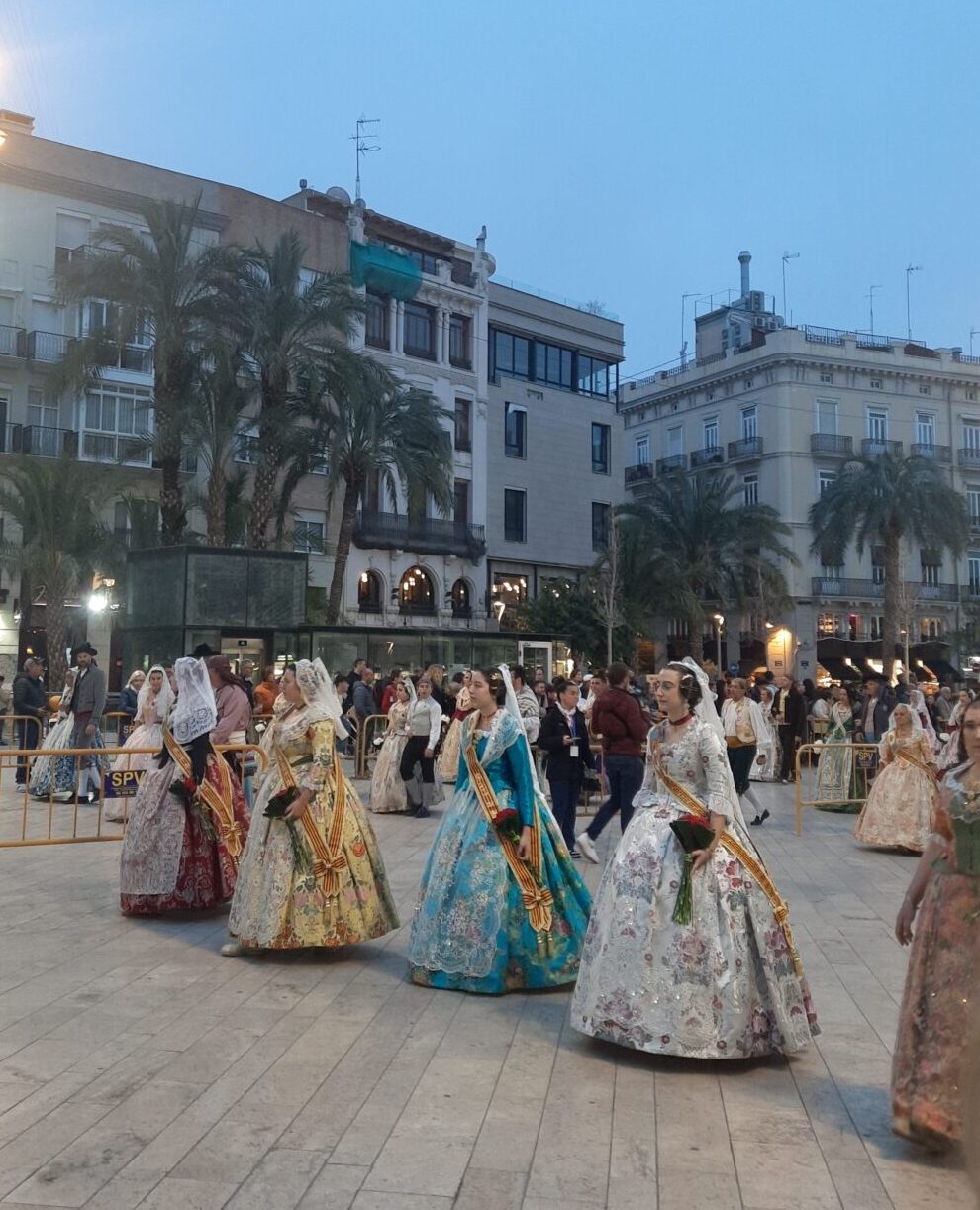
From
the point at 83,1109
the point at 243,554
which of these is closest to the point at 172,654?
the point at 243,554

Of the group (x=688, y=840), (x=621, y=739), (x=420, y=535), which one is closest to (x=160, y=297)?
(x=420, y=535)

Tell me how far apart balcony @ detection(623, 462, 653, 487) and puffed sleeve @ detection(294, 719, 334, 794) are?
5032 cm

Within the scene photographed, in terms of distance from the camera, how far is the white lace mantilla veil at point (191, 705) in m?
8.04

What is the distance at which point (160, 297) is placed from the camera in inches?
987

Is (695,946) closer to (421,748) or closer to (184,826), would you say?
(184,826)

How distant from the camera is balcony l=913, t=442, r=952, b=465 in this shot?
50781 mm

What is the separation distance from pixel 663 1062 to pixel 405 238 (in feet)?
137

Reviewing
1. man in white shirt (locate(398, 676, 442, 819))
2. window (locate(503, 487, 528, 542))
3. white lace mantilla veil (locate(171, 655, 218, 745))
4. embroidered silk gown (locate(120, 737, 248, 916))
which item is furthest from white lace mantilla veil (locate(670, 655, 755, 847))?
window (locate(503, 487, 528, 542))

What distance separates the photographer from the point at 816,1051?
534cm

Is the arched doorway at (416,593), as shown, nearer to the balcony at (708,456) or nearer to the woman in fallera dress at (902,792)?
the balcony at (708,456)

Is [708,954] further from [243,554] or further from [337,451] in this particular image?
[337,451]

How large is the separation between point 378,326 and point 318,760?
121 ft

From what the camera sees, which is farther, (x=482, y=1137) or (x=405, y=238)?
(x=405, y=238)

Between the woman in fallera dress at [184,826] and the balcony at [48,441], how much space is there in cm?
2784
